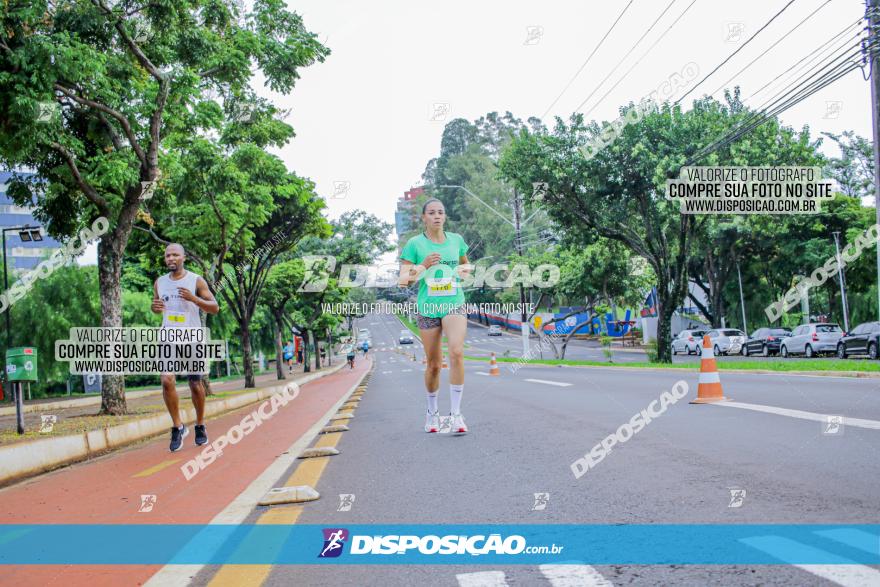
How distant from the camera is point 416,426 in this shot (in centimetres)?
869

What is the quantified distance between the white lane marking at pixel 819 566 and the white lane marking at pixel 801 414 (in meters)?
3.89

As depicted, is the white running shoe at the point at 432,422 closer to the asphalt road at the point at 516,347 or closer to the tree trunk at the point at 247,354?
the tree trunk at the point at 247,354

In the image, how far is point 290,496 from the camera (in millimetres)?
4723

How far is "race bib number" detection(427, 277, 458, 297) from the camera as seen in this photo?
6.29 meters

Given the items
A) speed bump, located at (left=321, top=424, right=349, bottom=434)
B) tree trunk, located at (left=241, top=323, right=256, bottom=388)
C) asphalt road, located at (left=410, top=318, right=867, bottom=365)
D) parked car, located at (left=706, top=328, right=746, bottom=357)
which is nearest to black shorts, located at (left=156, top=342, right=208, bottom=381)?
speed bump, located at (left=321, top=424, right=349, bottom=434)

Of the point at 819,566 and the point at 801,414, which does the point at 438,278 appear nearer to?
the point at 819,566

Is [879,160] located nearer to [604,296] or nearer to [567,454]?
[567,454]

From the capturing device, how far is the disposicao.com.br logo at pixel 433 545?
11.1ft

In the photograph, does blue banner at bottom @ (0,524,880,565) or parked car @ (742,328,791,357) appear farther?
parked car @ (742,328,791,357)

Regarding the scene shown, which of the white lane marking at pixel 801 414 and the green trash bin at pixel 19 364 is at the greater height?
the green trash bin at pixel 19 364

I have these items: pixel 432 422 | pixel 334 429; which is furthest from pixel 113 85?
pixel 432 422

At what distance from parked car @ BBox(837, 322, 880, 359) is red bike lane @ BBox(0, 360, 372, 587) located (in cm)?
2357

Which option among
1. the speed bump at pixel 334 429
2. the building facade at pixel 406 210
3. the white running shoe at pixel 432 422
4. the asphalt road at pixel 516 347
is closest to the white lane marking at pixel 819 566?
the white running shoe at pixel 432 422

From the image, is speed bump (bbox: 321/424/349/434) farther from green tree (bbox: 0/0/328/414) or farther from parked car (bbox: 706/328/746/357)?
parked car (bbox: 706/328/746/357)
